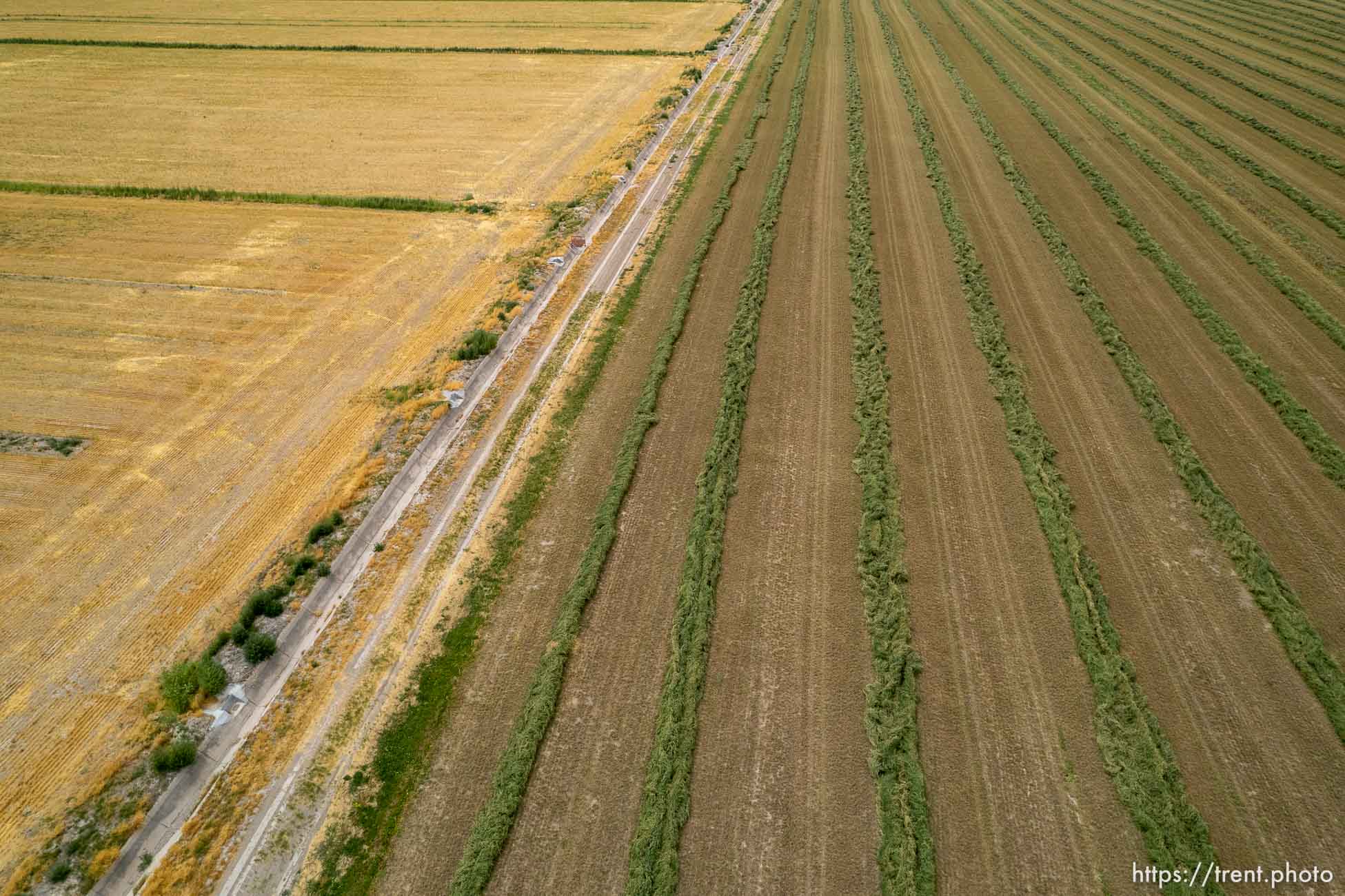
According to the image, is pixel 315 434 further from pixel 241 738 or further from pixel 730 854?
pixel 730 854

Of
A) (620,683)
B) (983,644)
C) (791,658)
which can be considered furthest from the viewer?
(983,644)

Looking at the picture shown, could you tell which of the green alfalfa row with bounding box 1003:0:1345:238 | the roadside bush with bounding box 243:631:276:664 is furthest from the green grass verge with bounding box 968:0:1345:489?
the roadside bush with bounding box 243:631:276:664

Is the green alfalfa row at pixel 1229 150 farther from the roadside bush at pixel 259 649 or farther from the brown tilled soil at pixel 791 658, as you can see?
the roadside bush at pixel 259 649

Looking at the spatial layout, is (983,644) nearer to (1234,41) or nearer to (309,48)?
(1234,41)

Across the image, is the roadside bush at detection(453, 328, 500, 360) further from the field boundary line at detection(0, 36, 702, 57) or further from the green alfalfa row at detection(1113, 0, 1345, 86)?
the green alfalfa row at detection(1113, 0, 1345, 86)

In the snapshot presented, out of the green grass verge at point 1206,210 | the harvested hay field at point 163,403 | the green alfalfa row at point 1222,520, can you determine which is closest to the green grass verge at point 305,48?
the green grass verge at point 1206,210

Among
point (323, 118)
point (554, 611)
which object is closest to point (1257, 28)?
point (323, 118)
